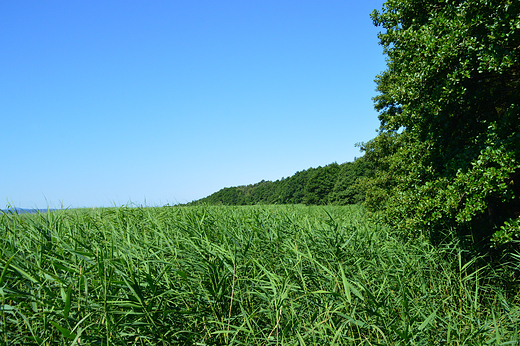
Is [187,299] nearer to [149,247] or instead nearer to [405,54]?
[149,247]

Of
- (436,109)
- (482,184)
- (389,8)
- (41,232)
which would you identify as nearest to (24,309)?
(41,232)

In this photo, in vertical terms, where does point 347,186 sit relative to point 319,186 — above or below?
below

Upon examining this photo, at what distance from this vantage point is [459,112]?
23.9 feet

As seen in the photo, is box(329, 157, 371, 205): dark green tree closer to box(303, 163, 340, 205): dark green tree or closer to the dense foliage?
box(303, 163, 340, 205): dark green tree

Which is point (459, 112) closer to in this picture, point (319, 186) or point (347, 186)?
point (347, 186)

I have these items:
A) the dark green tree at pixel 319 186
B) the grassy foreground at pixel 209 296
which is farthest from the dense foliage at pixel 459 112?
the dark green tree at pixel 319 186

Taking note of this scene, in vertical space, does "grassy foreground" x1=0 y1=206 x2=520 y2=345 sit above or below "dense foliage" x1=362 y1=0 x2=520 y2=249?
below

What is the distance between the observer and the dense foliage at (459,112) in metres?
5.50

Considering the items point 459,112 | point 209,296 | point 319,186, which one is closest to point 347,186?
point 319,186

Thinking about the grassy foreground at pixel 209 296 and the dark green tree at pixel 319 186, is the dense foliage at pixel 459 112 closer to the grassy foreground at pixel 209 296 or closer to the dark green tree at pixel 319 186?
the grassy foreground at pixel 209 296

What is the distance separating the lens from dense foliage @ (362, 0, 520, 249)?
5500mm

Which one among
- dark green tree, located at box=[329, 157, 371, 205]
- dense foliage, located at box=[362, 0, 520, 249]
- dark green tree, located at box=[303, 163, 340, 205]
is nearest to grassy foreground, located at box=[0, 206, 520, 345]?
dense foliage, located at box=[362, 0, 520, 249]

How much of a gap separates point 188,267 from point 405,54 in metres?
7.04

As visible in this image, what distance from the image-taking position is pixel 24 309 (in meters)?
3.26
